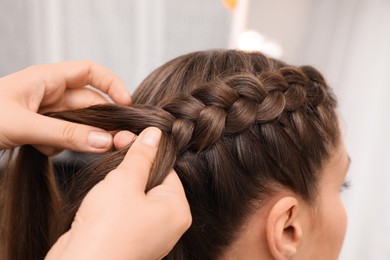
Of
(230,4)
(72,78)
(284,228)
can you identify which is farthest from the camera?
(230,4)

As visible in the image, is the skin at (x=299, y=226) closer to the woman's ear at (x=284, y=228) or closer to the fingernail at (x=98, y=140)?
the woman's ear at (x=284, y=228)

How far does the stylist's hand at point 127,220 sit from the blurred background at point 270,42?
675 millimetres

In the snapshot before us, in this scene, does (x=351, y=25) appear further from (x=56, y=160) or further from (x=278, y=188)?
A: (x=56, y=160)

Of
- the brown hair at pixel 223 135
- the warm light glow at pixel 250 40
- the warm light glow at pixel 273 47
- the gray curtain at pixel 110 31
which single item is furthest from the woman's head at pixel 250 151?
the warm light glow at pixel 273 47

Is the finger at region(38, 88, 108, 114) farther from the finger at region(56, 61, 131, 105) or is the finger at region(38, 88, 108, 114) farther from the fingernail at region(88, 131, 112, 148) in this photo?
the fingernail at region(88, 131, 112, 148)

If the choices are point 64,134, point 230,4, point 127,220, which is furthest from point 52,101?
point 230,4

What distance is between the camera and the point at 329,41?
1.55 metres

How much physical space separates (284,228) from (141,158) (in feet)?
1.11

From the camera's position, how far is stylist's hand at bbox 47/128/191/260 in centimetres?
48

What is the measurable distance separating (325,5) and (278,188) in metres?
1.08

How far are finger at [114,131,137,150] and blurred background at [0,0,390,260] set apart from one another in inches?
22.4

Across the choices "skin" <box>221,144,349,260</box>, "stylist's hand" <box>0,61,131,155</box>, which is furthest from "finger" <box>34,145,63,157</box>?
"skin" <box>221,144,349,260</box>

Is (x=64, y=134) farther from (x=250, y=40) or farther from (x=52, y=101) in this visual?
(x=250, y=40)

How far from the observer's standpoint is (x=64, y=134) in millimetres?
683
